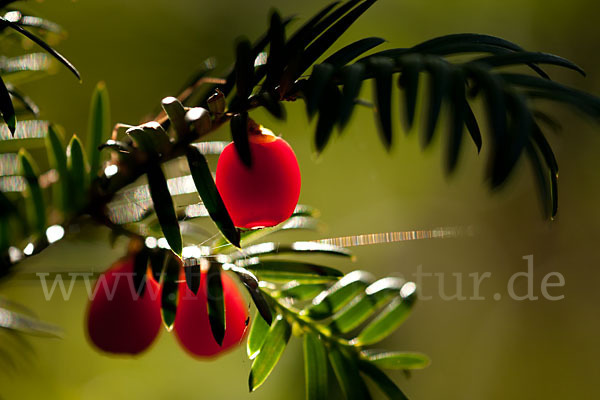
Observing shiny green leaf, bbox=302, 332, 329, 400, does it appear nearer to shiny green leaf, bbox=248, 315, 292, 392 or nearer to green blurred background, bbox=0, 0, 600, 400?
shiny green leaf, bbox=248, 315, 292, 392

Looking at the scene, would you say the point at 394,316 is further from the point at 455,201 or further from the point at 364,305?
the point at 455,201

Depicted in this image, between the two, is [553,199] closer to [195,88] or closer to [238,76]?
[238,76]

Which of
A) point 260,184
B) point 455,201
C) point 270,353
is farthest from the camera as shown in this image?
point 455,201

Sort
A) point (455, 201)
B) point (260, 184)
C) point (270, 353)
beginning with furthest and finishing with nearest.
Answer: point (455, 201) → point (270, 353) → point (260, 184)

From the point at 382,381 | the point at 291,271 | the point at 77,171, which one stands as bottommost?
the point at 382,381

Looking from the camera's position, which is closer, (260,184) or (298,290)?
(260,184)

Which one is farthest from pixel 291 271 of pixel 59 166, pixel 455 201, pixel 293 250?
pixel 455 201
